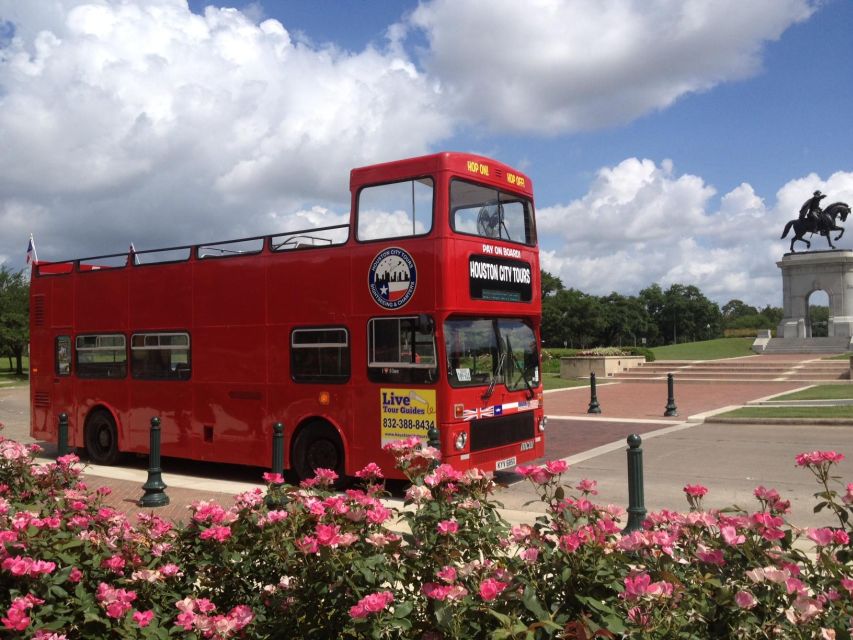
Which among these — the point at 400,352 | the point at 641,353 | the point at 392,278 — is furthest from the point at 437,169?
the point at 641,353

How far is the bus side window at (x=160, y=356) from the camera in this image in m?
12.2

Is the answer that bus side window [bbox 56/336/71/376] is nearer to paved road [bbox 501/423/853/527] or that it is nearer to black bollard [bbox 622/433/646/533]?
paved road [bbox 501/423/853/527]

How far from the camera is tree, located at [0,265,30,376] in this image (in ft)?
155

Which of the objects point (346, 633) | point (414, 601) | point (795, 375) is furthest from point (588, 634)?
point (795, 375)

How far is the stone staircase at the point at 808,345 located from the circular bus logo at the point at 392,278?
37.5 meters

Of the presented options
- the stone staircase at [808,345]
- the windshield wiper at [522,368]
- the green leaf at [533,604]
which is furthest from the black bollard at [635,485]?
the stone staircase at [808,345]

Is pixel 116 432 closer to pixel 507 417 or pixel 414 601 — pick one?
pixel 507 417

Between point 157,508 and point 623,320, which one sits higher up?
point 623,320

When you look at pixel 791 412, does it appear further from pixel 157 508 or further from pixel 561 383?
pixel 561 383

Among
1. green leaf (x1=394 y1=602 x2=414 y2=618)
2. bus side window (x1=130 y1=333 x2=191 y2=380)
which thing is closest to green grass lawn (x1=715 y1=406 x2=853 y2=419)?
bus side window (x1=130 y1=333 x2=191 y2=380)

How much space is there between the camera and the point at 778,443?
45.0ft

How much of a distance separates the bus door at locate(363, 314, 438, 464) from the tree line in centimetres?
7891

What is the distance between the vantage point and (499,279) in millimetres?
10227

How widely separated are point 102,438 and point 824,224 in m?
44.4
